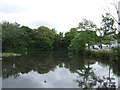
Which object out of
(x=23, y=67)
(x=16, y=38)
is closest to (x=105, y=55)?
(x=23, y=67)

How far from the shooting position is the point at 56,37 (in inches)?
1801

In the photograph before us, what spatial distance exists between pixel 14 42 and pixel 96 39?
46.7ft

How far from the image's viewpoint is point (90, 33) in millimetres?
23125

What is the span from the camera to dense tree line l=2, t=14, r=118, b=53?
19141mm

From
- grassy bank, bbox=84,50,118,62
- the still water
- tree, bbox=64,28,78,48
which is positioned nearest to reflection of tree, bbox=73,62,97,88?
the still water

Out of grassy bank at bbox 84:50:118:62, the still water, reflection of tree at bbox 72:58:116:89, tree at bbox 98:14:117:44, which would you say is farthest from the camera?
tree at bbox 98:14:117:44

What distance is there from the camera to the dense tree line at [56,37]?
19.1m

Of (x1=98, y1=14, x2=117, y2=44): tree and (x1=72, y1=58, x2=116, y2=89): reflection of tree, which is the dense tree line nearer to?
(x1=98, y1=14, x2=117, y2=44): tree

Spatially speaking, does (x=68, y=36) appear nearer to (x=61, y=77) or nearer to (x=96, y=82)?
(x=61, y=77)

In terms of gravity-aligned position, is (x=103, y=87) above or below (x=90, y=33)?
below

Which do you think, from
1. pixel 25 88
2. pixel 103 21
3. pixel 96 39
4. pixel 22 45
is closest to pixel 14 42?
pixel 22 45

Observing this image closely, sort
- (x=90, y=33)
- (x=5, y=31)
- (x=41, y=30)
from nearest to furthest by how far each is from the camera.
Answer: (x=90, y=33) → (x=5, y=31) → (x=41, y=30)

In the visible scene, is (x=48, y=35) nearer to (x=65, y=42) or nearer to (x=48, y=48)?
(x=48, y=48)

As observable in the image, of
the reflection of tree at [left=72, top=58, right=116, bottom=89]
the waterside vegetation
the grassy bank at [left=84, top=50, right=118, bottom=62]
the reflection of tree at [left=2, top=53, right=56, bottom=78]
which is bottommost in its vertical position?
the reflection of tree at [left=72, top=58, right=116, bottom=89]
